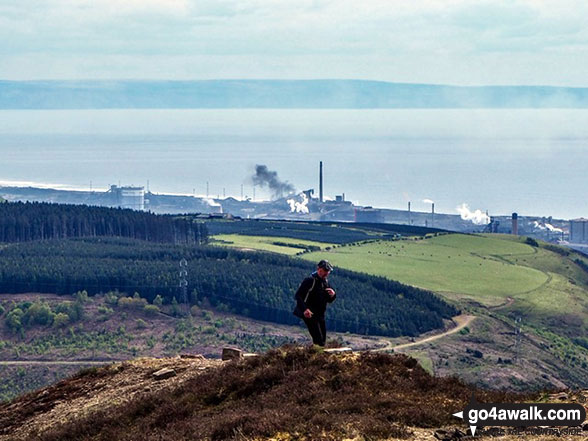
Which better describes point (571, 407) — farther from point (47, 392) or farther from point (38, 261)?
point (38, 261)

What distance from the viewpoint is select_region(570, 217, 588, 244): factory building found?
187625 millimetres

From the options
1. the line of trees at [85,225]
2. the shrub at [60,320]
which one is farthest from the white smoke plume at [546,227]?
the shrub at [60,320]

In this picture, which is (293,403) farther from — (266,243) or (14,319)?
(266,243)

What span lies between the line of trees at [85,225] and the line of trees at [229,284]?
43.2ft

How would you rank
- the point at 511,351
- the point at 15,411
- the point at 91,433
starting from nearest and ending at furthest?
the point at 91,433
the point at 15,411
the point at 511,351

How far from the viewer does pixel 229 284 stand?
9588 cm

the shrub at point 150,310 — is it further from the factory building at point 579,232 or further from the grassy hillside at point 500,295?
the factory building at point 579,232

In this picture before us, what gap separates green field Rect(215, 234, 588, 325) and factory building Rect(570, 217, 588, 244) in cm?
4950

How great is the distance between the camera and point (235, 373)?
21.3m

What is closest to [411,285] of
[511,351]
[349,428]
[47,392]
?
[511,351]

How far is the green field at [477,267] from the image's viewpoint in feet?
338

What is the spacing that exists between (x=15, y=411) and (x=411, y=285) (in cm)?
8143

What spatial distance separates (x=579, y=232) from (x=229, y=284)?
103 m

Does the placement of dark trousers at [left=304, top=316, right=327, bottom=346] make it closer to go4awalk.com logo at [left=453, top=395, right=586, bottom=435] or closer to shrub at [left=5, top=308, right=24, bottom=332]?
go4awalk.com logo at [left=453, top=395, right=586, bottom=435]
